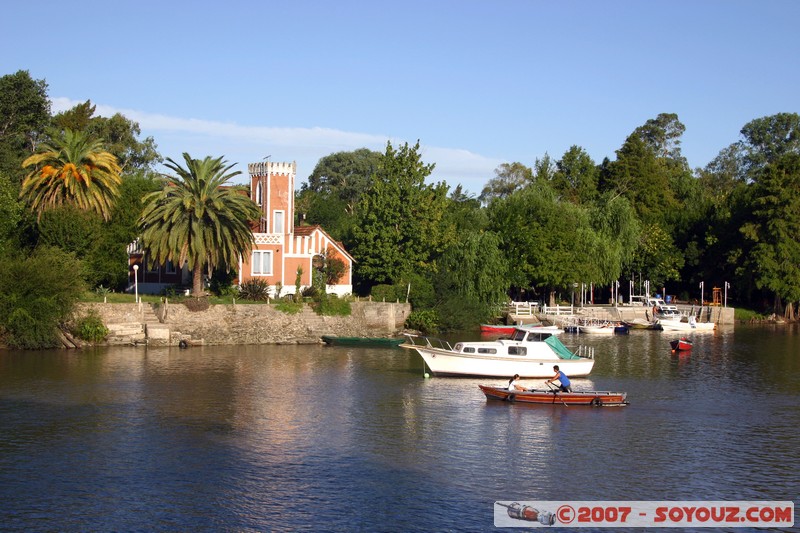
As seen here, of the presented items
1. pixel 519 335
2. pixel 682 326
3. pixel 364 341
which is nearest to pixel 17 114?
pixel 364 341

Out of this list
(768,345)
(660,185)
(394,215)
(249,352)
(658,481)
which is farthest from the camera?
(660,185)

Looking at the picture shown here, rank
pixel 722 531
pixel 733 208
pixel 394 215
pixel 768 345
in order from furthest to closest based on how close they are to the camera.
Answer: pixel 733 208
pixel 394 215
pixel 768 345
pixel 722 531

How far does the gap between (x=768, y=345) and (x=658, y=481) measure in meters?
45.0

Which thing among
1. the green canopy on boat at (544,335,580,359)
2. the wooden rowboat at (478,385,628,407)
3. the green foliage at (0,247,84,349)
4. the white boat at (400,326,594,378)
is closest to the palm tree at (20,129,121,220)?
the green foliage at (0,247,84,349)

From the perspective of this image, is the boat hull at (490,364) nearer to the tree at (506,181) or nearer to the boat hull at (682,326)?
the boat hull at (682,326)

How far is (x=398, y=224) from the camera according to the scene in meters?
77.9

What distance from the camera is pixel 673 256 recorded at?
99.1m

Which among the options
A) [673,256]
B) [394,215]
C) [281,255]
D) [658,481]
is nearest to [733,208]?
[673,256]

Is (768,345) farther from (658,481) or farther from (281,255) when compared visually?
(658,481)

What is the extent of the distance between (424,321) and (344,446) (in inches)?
1566

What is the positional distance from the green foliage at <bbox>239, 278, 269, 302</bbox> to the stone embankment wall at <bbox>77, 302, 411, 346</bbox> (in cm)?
311

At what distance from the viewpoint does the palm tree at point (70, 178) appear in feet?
211

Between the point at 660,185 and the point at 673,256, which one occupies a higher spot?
the point at 660,185

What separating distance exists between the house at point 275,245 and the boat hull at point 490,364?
2639cm
